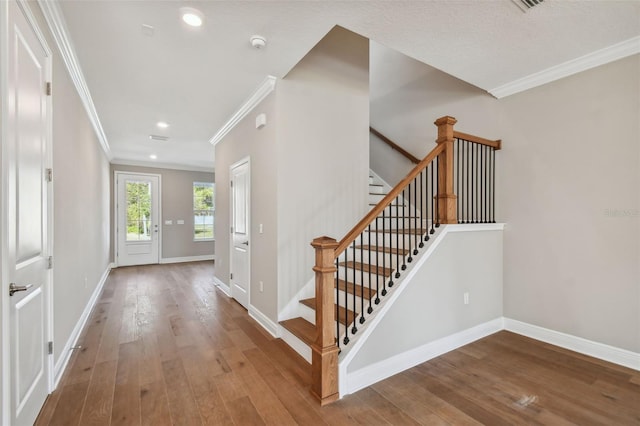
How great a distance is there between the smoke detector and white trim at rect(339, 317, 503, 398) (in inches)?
105

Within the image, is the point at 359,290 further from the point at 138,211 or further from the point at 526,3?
the point at 138,211

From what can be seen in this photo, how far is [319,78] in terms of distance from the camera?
11.0 feet

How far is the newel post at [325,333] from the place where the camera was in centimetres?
206

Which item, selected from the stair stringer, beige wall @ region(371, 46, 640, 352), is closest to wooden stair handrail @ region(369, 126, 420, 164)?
beige wall @ region(371, 46, 640, 352)

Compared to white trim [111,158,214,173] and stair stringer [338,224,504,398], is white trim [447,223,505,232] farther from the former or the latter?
white trim [111,158,214,173]

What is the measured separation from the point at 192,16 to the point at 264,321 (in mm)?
3001

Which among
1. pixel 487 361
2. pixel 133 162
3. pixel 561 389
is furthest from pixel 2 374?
pixel 133 162

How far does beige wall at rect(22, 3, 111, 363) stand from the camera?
2359 mm

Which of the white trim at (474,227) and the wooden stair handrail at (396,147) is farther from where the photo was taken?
the wooden stair handrail at (396,147)

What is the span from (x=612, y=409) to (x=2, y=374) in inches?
140

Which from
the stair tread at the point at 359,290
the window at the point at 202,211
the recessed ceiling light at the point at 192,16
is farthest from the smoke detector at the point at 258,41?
the window at the point at 202,211

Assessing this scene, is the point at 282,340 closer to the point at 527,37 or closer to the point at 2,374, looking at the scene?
the point at 2,374

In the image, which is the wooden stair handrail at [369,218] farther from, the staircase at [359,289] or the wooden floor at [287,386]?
the wooden floor at [287,386]

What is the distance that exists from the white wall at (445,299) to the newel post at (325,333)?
0.19 m
